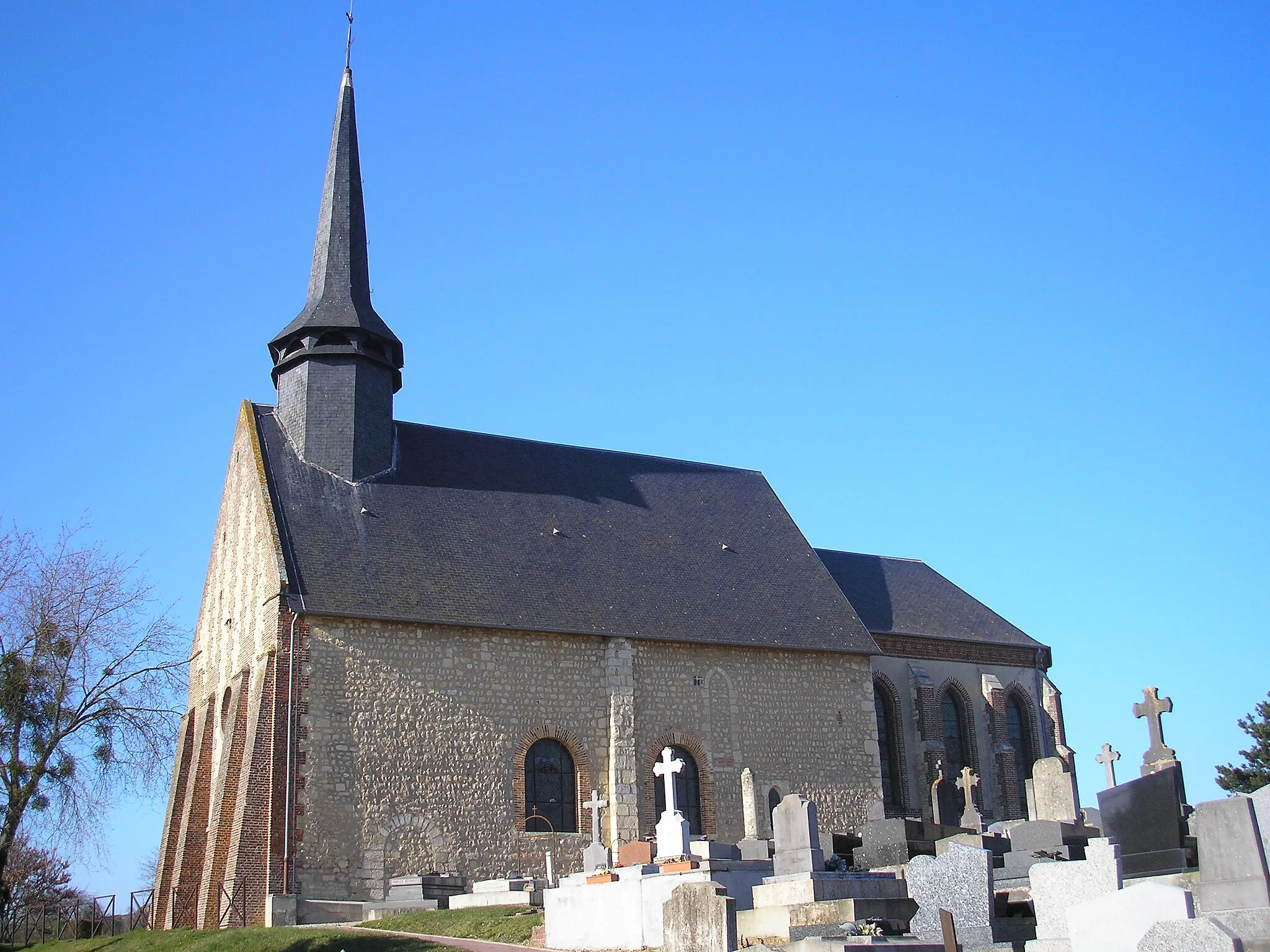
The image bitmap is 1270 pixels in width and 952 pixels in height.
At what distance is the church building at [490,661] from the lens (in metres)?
19.7

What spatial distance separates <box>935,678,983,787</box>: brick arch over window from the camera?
85.9 feet

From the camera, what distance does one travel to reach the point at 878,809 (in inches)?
724

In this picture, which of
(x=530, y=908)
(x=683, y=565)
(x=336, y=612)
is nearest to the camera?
(x=530, y=908)

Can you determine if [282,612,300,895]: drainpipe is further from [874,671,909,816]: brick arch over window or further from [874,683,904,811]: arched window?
[874,671,909,816]: brick arch over window

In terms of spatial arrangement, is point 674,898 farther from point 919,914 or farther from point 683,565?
point 683,565

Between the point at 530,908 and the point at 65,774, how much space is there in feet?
34.9

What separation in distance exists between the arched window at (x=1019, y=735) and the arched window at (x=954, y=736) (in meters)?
0.98

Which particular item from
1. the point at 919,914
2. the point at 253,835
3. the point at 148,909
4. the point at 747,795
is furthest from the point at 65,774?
the point at 919,914

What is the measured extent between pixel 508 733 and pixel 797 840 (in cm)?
878

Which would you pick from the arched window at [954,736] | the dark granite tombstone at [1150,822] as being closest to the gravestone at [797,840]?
the dark granite tombstone at [1150,822]

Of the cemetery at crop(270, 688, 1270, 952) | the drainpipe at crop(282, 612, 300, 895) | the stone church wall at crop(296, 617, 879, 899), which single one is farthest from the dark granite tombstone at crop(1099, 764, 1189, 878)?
the drainpipe at crop(282, 612, 300, 895)

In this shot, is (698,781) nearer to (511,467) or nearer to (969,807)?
(969,807)

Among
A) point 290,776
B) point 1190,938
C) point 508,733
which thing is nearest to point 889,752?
point 508,733

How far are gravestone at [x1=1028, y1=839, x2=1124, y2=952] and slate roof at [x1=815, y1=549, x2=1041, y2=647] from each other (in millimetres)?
16971
